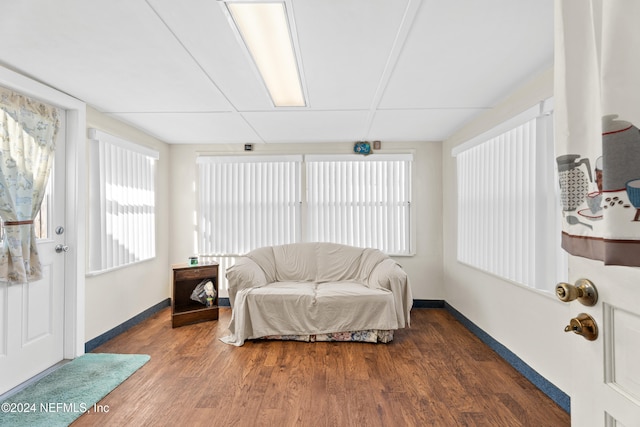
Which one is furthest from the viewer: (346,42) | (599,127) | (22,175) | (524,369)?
(524,369)

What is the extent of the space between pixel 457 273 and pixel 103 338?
400 cm

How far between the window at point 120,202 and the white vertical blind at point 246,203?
70cm

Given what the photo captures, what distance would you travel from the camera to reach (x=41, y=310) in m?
2.65

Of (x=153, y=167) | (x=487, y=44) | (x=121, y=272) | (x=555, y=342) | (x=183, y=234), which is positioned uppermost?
(x=487, y=44)

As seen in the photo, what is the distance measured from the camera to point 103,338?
3277 mm

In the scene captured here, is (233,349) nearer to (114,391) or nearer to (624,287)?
(114,391)

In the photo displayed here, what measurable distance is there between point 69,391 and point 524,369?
11.3ft

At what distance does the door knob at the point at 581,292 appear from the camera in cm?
77

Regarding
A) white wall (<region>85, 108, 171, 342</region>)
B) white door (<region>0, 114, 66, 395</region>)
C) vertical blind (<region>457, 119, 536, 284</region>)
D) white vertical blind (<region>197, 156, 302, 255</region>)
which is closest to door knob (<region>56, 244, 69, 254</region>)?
white door (<region>0, 114, 66, 395</region>)

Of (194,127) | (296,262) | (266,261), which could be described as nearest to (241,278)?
(266,261)

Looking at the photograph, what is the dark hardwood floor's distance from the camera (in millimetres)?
2088

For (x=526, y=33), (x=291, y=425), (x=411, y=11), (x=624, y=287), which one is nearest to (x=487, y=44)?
(x=526, y=33)

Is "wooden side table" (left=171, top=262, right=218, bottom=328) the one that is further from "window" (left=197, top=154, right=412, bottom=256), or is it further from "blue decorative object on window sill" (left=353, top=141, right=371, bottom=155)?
"blue decorative object on window sill" (left=353, top=141, right=371, bottom=155)

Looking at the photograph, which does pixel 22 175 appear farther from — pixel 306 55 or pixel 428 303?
pixel 428 303
